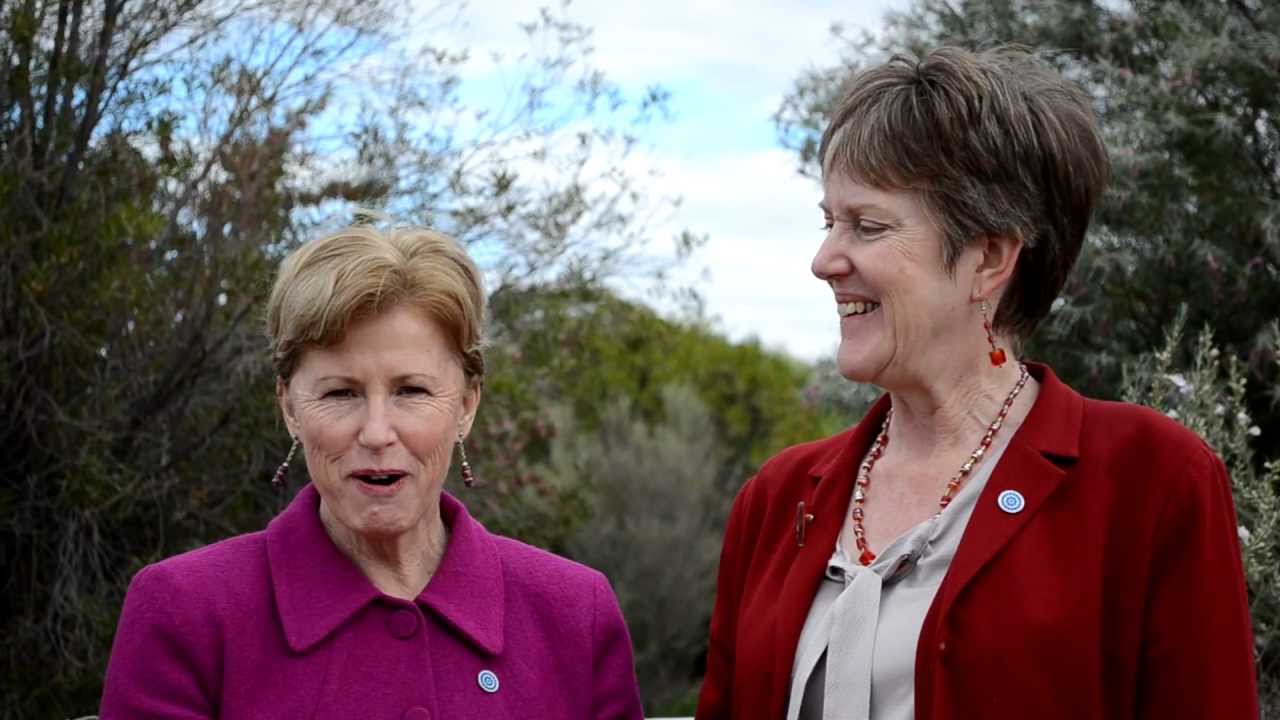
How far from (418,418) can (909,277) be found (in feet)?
2.88

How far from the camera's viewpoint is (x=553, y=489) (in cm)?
792

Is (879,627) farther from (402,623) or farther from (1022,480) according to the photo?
(402,623)

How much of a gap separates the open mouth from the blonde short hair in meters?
0.22

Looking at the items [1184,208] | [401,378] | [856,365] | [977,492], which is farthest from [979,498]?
[1184,208]

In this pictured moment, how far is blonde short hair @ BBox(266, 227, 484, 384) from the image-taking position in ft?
8.41

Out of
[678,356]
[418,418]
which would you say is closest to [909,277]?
[418,418]

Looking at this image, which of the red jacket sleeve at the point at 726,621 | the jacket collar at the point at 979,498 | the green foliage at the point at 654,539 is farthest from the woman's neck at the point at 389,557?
the green foliage at the point at 654,539

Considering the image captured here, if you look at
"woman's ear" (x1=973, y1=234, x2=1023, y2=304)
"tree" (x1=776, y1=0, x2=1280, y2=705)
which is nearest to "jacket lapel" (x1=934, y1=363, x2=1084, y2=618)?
"woman's ear" (x1=973, y1=234, x2=1023, y2=304)

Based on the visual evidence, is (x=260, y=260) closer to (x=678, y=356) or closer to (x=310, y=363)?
(x=310, y=363)

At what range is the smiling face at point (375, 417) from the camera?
2582mm

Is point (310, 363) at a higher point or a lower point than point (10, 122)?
lower

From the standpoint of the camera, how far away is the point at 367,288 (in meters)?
2.57

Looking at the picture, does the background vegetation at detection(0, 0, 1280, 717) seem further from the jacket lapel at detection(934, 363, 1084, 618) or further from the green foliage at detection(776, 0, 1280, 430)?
the jacket lapel at detection(934, 363, 1084, 618)

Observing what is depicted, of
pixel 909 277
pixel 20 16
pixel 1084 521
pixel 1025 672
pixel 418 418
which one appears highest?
pixel 20 16
